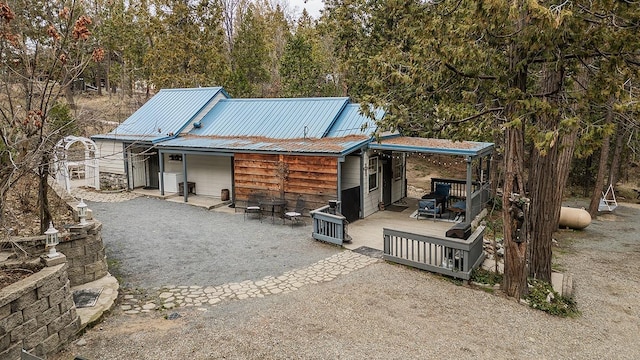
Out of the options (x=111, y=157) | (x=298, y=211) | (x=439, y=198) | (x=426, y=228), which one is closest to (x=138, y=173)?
(x=111, y=157)

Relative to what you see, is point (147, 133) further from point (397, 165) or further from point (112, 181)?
point (397, 165)

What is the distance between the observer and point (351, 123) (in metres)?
15.0

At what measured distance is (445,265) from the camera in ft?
28.9

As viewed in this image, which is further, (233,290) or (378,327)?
(233,290)

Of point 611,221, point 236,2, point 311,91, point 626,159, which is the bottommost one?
point 611,221

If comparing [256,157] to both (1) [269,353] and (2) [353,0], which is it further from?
(2) [353,0]

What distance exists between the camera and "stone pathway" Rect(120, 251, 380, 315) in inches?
281

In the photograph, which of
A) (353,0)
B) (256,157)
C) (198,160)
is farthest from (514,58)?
(353,0)

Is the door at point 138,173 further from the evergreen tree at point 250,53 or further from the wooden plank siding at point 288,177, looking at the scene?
the evergreen tree at point 250,53

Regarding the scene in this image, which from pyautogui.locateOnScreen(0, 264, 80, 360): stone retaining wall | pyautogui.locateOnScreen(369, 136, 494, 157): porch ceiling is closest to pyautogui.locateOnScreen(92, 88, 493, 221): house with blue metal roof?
pyautogui.locateOnScreen(369, 136, 494, 157): porch ceiling

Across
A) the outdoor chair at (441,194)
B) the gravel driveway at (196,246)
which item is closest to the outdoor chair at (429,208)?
the outdoor chair at (441,194)

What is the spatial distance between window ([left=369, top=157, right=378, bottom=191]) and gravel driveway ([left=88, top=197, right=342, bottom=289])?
314cm

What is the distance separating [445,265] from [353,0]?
1706cm

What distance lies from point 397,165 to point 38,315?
13.5m
